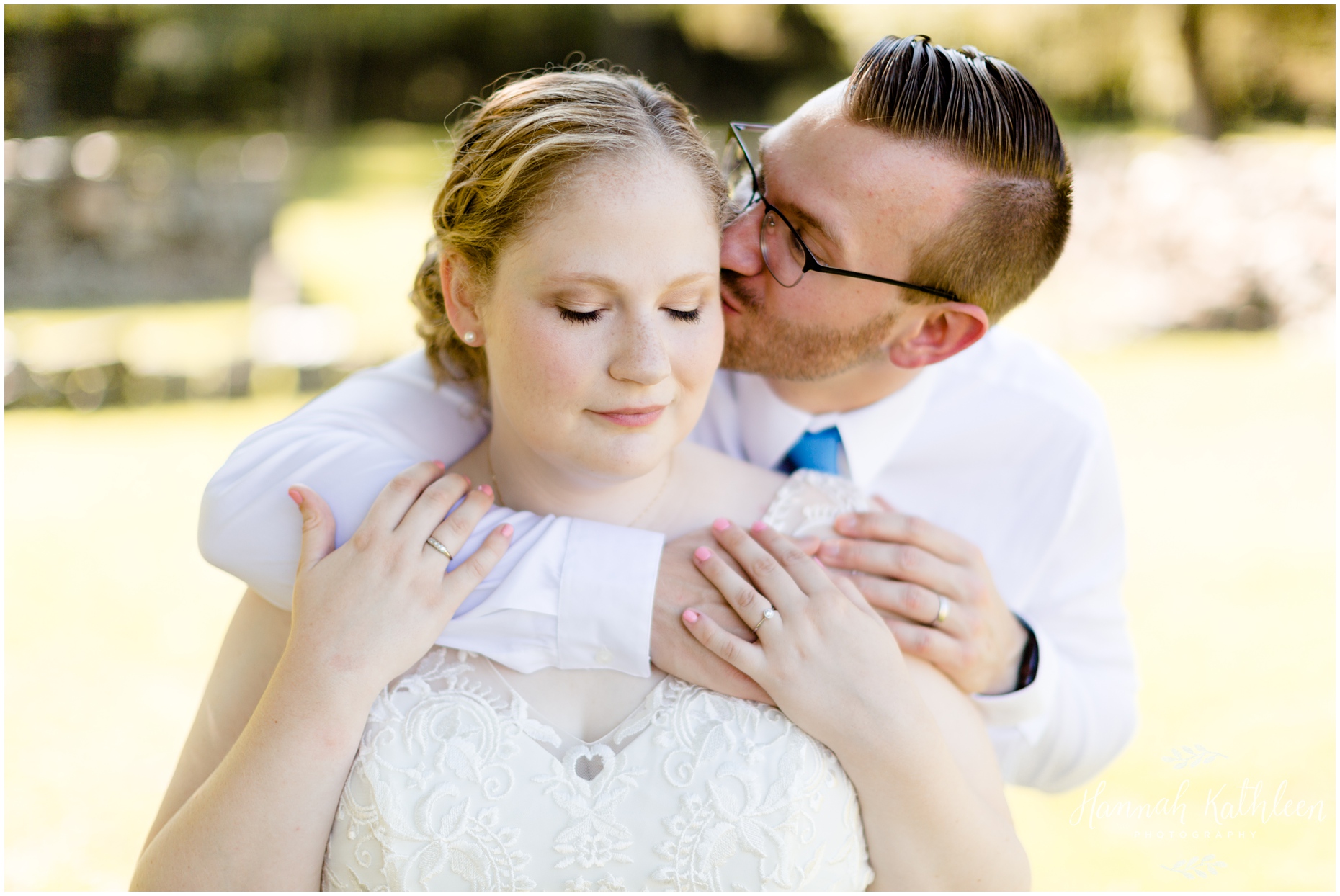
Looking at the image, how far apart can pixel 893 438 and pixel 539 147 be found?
135cm

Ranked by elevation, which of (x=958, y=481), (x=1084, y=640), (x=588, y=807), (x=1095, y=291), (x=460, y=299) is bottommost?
(x=1095, y=291)

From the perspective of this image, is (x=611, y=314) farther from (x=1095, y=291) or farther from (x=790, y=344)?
(x=1095, y=291)

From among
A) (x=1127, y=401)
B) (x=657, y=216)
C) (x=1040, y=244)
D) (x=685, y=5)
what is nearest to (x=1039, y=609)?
(x=1040, y=244)

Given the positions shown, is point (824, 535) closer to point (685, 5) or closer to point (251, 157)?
point (251, 157)

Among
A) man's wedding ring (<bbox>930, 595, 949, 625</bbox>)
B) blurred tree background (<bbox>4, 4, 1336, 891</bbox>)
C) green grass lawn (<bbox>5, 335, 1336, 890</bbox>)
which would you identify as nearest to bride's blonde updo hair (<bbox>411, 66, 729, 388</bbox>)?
blurred tree background (<bbox>4, 4, 1336, 891</bbox>)

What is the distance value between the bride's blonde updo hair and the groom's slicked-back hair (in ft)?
1.85

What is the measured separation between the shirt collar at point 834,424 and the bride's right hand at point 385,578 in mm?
892

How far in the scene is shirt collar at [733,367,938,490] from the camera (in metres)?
2.75

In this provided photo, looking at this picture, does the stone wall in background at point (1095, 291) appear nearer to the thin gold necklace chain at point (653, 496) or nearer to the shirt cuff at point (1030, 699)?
the thin gold necklace chain at point (653, 496)

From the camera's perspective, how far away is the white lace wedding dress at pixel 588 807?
1.92 m

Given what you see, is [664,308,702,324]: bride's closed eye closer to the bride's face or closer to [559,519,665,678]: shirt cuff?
the bride's face

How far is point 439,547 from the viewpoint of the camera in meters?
2.02

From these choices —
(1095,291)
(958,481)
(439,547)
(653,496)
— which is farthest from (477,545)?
(1095,291)

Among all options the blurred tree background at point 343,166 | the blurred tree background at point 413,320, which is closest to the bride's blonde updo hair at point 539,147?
the blurred tree background at point 413,320
